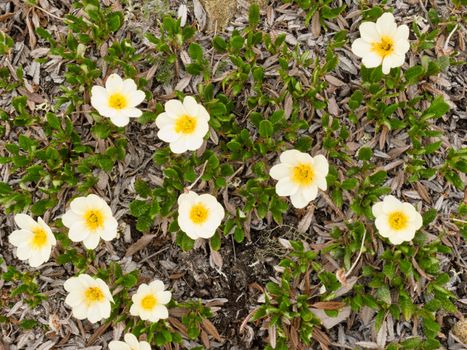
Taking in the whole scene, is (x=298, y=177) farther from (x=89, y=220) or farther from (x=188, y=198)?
(x=89, y=220)

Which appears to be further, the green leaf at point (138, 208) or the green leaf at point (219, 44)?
the green leaf at point (219, 44)

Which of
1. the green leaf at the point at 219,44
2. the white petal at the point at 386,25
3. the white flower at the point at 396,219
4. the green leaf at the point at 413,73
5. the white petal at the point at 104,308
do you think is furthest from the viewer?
the green leaf at the point at 219,44

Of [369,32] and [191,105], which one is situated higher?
[369,32]

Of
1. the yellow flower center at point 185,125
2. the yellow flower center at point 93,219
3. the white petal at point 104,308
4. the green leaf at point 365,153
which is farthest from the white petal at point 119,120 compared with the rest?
the green leaf at point 365,153

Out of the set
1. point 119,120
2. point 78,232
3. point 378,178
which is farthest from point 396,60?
point 78,232

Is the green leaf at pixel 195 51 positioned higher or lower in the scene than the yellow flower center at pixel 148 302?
higher

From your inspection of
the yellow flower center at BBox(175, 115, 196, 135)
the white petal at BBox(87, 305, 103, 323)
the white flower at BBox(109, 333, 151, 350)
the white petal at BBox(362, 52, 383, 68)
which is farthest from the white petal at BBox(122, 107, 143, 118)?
the white petal at BBox(362, 52, 383, 68)

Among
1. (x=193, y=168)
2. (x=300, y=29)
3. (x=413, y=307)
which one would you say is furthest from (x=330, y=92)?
(x=413, y=307)

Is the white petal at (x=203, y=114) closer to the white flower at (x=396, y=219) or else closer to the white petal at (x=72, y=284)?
the white flower at (x=396, y=219)
